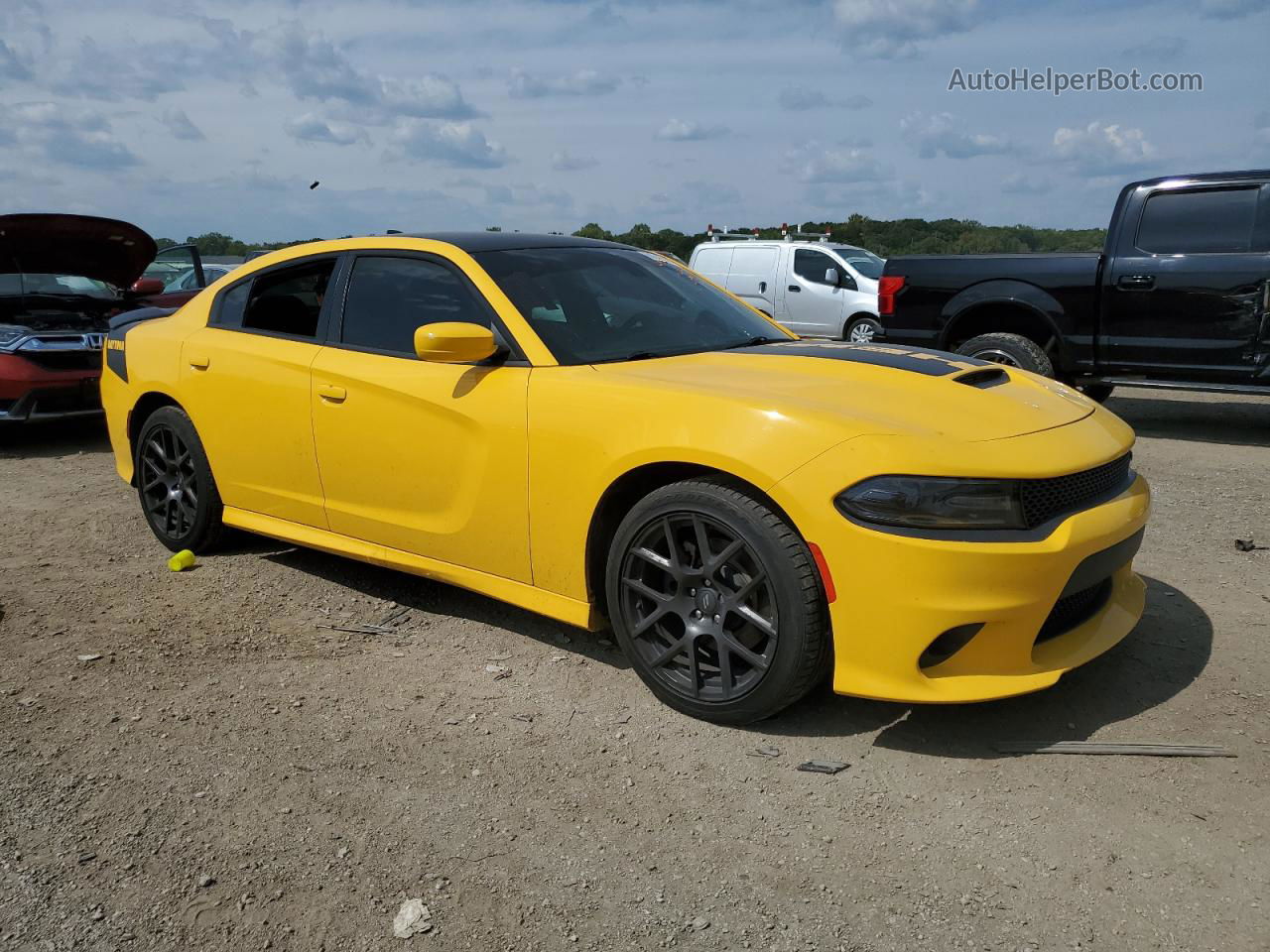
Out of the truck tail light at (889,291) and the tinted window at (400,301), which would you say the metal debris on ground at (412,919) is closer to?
the tinted window at (400,301)

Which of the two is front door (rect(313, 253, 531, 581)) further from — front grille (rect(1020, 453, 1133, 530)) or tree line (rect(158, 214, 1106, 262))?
tree line (rect(158, 214, 1106, 262))

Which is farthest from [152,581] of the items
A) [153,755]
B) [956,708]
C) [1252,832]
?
[1252,832]

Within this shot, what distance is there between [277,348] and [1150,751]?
3646 mm

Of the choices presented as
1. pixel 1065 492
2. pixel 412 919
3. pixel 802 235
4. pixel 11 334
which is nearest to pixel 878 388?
pixel 1065 492

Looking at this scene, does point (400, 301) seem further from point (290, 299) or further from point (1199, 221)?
point (1199, 221)

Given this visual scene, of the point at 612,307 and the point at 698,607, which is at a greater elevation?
the point at 612,307

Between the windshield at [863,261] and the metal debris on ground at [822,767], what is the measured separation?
13.5 meters

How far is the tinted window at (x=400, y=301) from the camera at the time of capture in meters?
4.11

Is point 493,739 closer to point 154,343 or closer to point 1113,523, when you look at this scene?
point 1113,523

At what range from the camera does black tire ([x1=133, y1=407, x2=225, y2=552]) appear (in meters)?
5.06

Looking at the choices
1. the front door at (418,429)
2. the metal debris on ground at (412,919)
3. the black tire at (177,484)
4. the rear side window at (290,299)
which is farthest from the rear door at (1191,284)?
the metal debris on ground at (412,919)

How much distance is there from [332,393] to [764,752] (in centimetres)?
224

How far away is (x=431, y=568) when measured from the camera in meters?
4.11

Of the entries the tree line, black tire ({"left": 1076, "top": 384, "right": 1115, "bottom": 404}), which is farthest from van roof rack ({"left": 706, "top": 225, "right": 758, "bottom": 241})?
black tire ({"left": 1076, "top": 384, "right": 1115, "bottom": 404})
